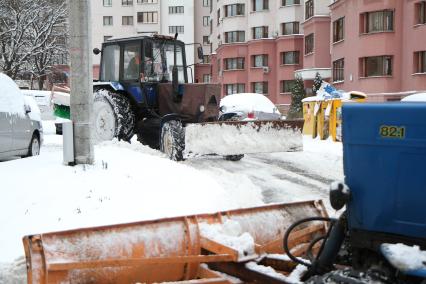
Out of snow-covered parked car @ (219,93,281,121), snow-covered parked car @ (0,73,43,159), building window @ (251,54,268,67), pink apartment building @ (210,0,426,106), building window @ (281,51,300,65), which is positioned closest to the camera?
snow-covered parked car @ (0,73,43,159)

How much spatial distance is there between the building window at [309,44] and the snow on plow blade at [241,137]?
29.2m

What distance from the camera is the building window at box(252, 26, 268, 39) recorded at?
5041 cm

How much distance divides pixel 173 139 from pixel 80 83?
3.38 m

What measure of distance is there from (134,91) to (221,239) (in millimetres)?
9247

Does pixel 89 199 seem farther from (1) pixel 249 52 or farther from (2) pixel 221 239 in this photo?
(1) pixel 249 52

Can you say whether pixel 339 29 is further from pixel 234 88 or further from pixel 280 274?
pixel 280 274

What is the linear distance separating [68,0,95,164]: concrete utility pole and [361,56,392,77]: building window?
23380mm

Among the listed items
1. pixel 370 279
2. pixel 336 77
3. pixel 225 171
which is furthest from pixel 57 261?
pixel 336 77

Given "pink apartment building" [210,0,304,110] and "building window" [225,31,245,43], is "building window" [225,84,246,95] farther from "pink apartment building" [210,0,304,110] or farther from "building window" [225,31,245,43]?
"building window" [225,31,245,43]

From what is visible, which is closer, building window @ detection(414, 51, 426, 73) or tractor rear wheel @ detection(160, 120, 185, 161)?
tractor rear wheel @ detection(160, 120, 185, 161)

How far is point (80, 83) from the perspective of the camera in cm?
845

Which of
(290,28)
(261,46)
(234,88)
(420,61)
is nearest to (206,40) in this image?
(234,88)

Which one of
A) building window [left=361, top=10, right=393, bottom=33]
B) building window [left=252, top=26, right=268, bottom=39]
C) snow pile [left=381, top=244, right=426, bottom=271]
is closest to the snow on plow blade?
snow pile [left=381, top=244, right=426, bottom=271]

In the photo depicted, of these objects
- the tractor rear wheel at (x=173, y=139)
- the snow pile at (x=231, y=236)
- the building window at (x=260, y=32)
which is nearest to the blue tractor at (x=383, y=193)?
the snow pile at (x=231, y=236)
